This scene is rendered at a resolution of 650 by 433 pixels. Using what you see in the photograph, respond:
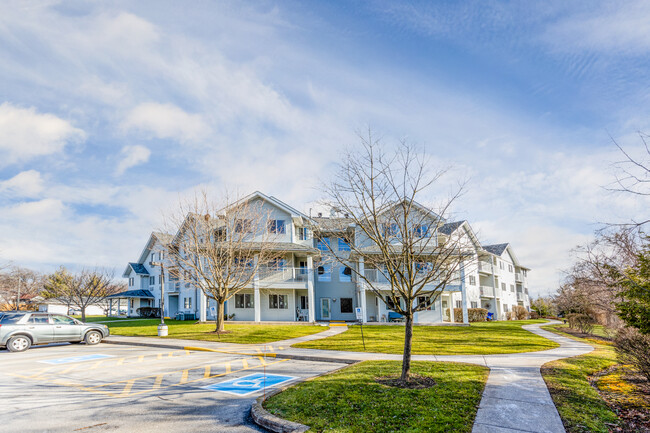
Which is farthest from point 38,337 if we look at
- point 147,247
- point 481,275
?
point 481,275

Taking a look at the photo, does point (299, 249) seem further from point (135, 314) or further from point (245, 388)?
point (135, 314)

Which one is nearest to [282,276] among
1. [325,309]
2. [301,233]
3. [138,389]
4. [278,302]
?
[278,302]

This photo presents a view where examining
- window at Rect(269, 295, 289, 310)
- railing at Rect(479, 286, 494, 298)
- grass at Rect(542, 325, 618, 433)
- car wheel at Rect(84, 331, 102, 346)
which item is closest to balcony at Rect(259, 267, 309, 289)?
window at Rect(269, 295, 289, 310)

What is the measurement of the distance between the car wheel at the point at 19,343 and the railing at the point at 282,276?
52.6ft

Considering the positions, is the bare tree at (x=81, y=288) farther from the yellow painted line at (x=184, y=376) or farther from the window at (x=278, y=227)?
the yellow painted line at (x=184, y=376)

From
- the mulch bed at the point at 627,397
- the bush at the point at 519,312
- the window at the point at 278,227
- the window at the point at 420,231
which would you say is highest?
the window at the point at 278,227

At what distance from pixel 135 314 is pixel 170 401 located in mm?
44884

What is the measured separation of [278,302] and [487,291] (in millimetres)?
25481

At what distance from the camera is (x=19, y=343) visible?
1827 centimetres

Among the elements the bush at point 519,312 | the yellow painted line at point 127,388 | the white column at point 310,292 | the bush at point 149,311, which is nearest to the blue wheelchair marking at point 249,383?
the yellow painted line at point 127,388

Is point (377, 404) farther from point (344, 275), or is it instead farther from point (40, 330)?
point (344, 275)

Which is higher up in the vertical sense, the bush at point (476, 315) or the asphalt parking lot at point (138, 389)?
the asphalt parking lot at point (138, 389)

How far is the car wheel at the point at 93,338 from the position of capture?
2039 centimetres

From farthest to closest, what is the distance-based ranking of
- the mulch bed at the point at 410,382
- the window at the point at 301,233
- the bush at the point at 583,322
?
the window at the point at 301,233
the bush at the point at 583,322
the mulch bed at the point at 410,382
